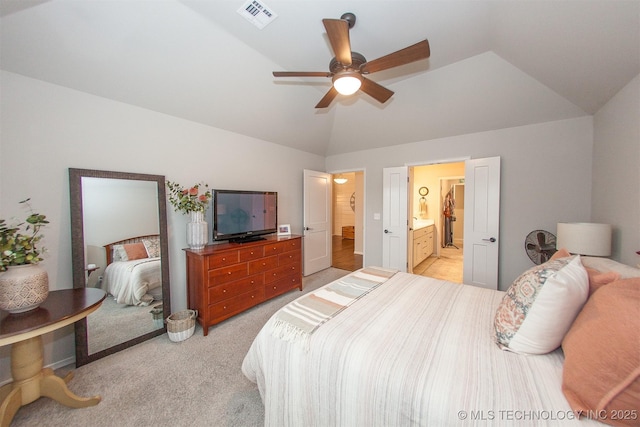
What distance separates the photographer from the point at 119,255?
2217 millimetres

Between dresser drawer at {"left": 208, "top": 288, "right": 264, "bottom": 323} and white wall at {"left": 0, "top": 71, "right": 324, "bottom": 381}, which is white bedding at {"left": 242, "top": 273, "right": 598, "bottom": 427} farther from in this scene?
white wall at {"left": 0, "top": 71, "right": 324, "bottom": 381}

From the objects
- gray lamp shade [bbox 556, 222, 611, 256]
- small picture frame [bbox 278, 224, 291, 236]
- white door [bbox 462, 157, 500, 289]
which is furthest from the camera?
small picture frame [bbox 278, 224, 291, 236]

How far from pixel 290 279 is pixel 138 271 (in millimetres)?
1853

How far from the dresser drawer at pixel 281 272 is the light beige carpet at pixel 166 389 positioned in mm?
793

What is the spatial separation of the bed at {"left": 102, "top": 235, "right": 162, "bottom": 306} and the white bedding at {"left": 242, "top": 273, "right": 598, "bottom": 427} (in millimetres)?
1653

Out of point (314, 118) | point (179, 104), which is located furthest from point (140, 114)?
point (314, 118)

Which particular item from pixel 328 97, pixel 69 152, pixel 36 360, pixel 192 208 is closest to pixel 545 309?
pixel 328 97

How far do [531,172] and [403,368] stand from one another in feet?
11.3

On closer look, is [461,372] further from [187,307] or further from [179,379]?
[187,307]

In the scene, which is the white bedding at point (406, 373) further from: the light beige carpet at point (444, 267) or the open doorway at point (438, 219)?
the open doorway at point (438, 219)

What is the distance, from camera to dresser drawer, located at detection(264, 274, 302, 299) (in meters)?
3.05

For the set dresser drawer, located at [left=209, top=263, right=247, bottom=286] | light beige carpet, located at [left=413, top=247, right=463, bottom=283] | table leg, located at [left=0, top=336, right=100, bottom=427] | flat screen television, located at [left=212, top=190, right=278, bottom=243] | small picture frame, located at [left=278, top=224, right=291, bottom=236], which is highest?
flat screen television, located at [left=212, top=190, right=278, bottom=243]

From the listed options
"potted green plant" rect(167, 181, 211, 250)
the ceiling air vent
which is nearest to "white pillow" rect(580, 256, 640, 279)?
the ceiling air vent

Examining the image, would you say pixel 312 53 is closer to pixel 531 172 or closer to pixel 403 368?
pixel 403 368
